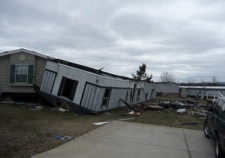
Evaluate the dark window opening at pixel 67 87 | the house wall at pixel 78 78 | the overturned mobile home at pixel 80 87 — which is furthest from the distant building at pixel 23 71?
the dark window opening at pixel 67 87

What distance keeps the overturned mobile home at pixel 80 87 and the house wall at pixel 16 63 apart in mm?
1237

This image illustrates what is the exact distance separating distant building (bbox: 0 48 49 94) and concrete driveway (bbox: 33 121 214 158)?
8944 mm

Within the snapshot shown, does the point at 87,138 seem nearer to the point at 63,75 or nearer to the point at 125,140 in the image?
the point at 125,140

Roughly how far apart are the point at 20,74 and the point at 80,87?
18.7 feet

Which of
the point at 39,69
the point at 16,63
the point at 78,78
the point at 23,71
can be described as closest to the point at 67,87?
the point at 78,78

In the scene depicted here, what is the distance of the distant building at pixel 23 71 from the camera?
14.5 metres

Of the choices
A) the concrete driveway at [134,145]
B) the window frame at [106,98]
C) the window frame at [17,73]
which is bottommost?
the concrete driveway at [134,145]

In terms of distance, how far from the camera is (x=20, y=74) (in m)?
14.6

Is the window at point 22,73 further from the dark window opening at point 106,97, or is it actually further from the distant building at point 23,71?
the dark window opening at point 106,97

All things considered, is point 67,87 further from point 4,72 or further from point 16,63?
point 4,72

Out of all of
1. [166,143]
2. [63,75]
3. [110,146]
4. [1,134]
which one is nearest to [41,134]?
[1,134]

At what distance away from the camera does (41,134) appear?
6340 millimetres

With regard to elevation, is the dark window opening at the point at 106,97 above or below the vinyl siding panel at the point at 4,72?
below

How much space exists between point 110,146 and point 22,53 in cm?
1193
